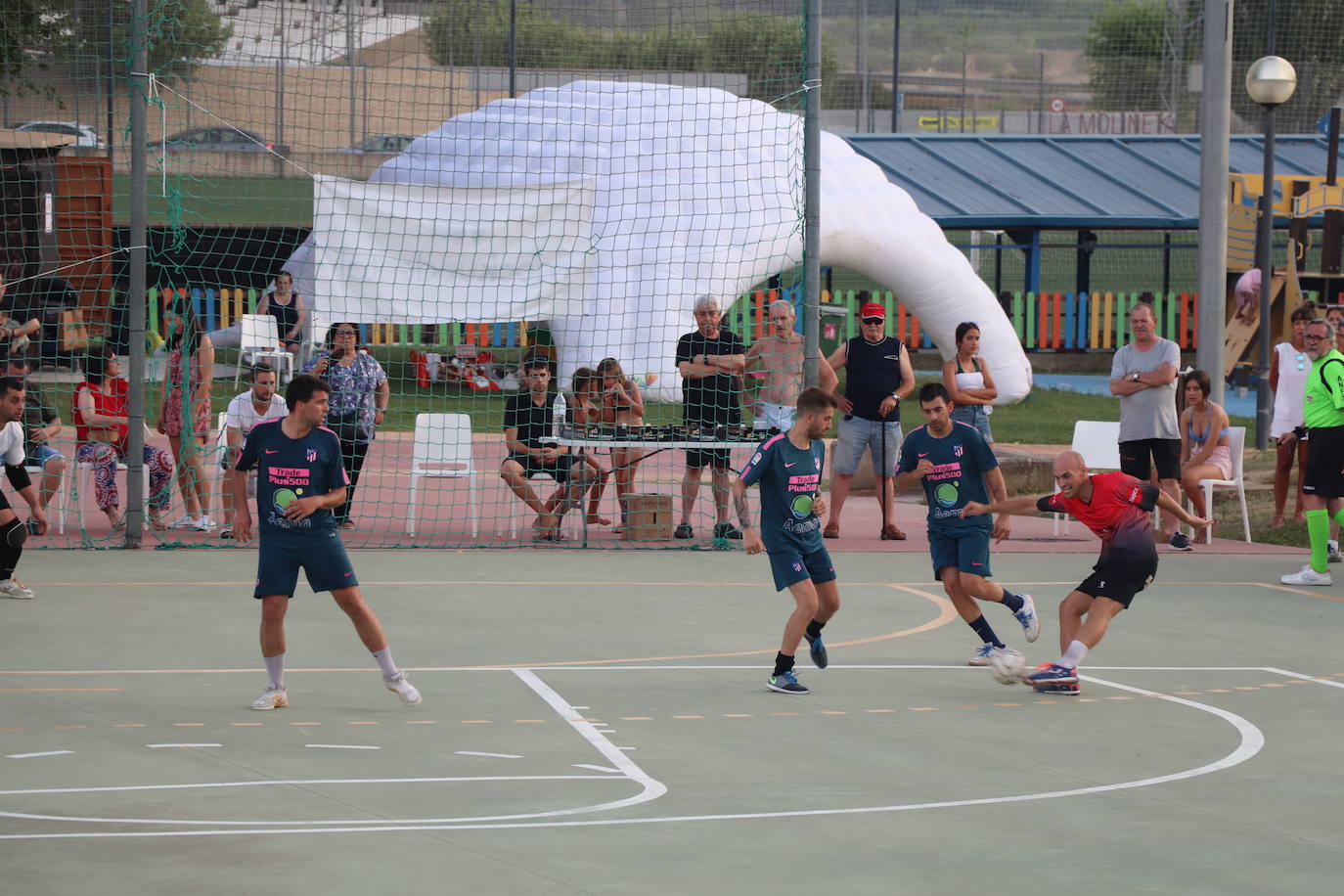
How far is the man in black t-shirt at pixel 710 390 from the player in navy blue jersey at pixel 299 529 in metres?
6.20

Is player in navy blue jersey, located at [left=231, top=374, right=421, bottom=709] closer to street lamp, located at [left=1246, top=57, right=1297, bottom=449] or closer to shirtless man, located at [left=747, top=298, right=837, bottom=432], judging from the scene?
shirtless man, located at [left=747, top=298, right=837, bottom=432]

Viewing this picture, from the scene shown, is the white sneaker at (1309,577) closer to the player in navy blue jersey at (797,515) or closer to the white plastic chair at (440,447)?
the player in navy blue jersey at (797,515)

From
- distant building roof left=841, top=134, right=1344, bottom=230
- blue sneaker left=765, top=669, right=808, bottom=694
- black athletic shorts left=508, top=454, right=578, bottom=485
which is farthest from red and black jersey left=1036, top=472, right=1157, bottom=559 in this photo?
distant building roof left=841, top=134, right=1344, bottom=230

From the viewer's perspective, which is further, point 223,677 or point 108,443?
point 108,443

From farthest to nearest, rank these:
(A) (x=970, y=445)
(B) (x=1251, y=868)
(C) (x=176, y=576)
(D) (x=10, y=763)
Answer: (C) (x=176, y=576), (A) (x=970, y=445), (D) (x=10, y=763), (B) (x=1251, y=868)

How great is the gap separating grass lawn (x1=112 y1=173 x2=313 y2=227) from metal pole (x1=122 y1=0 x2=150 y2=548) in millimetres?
4066

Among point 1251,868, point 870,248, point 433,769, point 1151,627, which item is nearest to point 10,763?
point 433,769

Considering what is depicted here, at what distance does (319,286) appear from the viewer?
17.3m

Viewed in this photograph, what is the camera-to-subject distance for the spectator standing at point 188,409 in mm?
14609

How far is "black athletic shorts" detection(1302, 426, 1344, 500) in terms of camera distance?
12992 mm

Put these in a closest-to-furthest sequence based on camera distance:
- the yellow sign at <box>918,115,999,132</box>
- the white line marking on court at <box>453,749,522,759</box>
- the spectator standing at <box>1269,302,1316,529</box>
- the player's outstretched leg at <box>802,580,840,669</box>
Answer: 1. the white line marking on court at <box>453,749,522,759</box>
2. the player's outstretched leg at <box>802,580,840,669</box>
3. the spectator standing at <box>1269,302,1316,529</box>
4. the yellow sign at <box>918,115,999,132</box>

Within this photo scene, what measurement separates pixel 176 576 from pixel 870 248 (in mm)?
12899

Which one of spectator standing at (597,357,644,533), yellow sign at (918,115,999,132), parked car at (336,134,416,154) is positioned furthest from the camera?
yellow sign at (918,115,999,132)

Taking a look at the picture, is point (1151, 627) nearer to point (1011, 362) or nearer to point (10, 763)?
point (10, 763)
